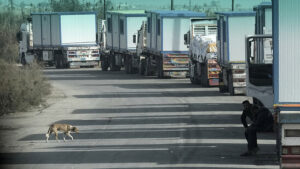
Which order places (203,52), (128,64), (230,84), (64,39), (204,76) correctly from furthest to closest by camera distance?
(64,39) < (128,64) < (204,76) < (203,52) < (230,84)

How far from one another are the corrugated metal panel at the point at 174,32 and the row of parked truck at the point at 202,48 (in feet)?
0.16

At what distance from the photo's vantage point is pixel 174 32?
43500 mm

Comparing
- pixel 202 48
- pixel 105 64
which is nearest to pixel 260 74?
pixel 202 48

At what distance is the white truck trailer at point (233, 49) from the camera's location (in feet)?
104

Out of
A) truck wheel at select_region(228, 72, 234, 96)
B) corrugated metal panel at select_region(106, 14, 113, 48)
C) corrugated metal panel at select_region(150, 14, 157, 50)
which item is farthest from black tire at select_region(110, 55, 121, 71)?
truck wheel at select_region(228, 72, 234, 96)

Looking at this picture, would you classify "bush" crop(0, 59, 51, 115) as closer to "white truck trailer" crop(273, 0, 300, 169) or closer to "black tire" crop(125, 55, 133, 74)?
"white truck trailer" crop(273, 0, 300, 169)

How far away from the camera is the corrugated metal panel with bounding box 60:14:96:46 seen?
5747 cm

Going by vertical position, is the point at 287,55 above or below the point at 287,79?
above

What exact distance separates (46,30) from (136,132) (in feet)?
128

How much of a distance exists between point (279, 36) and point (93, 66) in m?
46.5

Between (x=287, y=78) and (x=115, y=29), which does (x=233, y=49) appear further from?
(x=115, y=29)

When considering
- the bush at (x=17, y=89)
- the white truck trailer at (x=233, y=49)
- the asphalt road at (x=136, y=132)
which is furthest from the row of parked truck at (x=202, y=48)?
the bush at (x=17, y=89)

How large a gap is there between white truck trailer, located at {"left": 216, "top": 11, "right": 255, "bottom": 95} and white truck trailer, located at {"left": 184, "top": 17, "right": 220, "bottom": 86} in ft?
7.21

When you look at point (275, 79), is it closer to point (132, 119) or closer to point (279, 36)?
point (279, 36)
